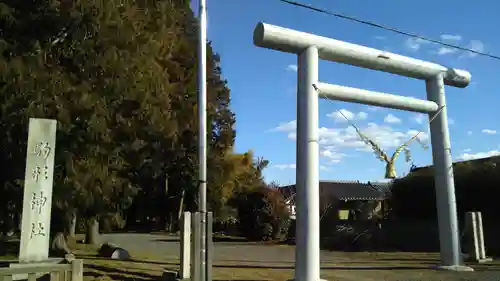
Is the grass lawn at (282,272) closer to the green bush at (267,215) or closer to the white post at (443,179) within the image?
the white post at (443,179)

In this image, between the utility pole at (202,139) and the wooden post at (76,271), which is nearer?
the utility pole at (202,139)

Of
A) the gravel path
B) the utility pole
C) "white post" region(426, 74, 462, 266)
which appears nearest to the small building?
the gravel path

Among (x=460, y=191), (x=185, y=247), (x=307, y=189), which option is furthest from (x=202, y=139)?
(x=460, y=191)

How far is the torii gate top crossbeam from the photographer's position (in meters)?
10.3

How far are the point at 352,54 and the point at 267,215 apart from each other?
64.7 ft

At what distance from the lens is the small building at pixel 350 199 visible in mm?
28109

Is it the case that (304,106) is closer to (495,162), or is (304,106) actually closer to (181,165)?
(495,162)

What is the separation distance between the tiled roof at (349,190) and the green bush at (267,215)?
2.80 metres

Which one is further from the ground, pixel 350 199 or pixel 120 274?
pixel 350 199

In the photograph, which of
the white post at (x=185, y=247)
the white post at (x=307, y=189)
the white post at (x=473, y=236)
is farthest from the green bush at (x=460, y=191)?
the white post at (x=185, y=247)

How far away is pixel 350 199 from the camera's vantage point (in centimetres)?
3244

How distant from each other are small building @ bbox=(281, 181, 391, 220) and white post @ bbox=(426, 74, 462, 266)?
543 inches

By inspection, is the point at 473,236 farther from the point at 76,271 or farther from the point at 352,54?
the point at 76,271

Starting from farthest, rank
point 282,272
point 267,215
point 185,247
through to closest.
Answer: point 267,215
point 282,272
point 185,247
